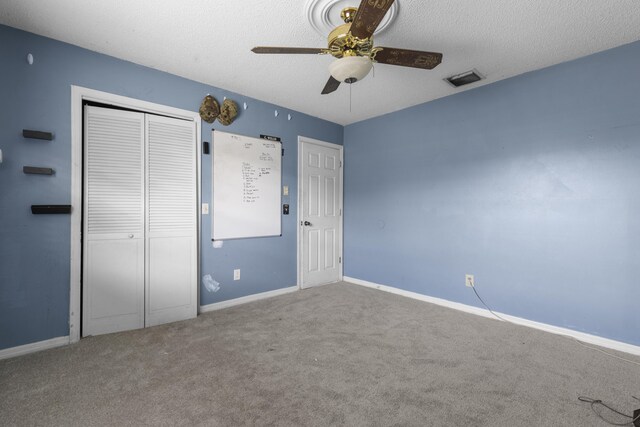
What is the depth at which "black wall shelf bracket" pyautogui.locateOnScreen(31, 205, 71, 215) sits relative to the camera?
2.18 m

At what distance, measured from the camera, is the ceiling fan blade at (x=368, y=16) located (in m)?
1.42

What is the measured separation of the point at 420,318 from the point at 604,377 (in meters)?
1.36

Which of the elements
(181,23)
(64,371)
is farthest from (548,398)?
(181,23)

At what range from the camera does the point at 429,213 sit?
3.54 metres

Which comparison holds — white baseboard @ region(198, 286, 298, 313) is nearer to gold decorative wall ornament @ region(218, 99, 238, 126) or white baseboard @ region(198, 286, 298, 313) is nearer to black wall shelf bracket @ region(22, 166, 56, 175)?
black wall shelf bracket @ region(22, 166, 56, 175)

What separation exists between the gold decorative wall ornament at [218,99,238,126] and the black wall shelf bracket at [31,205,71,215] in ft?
5.38

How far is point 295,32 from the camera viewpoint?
2154 mm

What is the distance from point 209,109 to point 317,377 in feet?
9.15

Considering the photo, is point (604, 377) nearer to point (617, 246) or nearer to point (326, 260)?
point (617, 246)

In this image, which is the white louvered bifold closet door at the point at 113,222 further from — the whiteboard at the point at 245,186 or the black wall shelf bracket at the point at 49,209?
the whiteboard at the point at 245,186

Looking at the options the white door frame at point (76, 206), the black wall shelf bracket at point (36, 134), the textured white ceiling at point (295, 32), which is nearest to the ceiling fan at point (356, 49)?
the textured white ceiling at point (295, 32)

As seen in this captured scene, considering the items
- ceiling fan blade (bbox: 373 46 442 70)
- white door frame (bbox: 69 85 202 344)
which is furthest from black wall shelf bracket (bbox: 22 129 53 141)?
ceiling fan blade (bbox: 373 46 442 70)

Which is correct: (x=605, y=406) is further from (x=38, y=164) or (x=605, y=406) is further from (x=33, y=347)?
(x=38, y=164)

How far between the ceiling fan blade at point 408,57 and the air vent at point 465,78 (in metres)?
1.10
